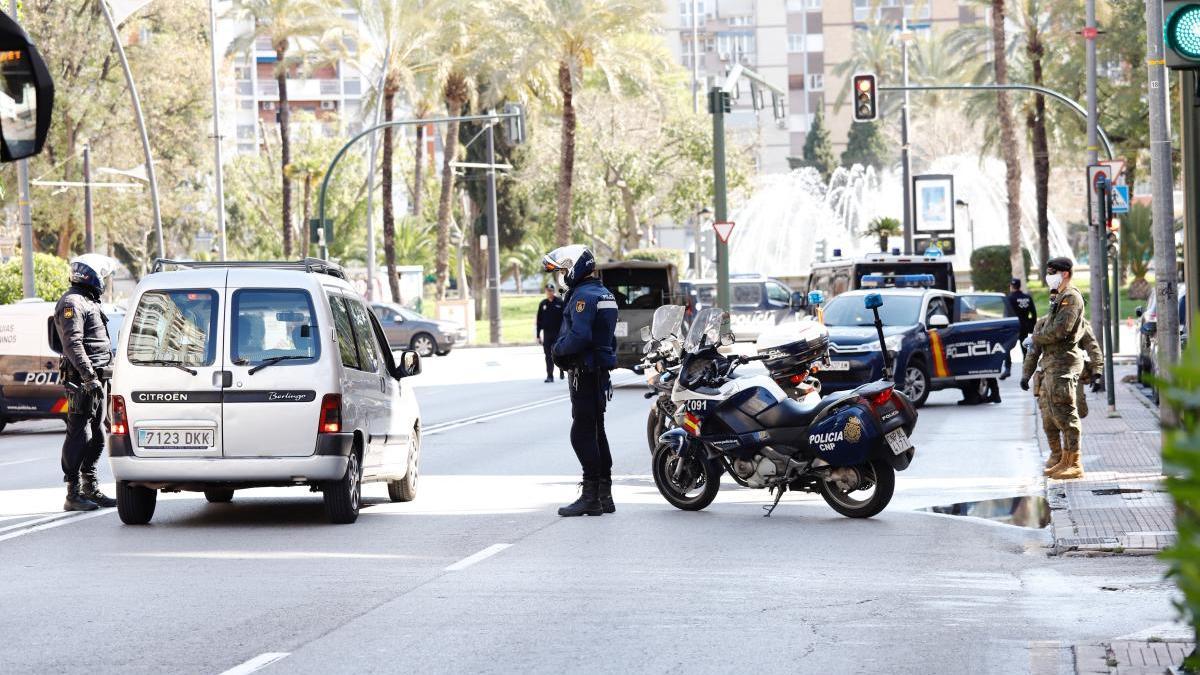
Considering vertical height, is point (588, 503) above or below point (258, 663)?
below

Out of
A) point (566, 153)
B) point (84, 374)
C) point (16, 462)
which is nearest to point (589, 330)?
point (84, 374)

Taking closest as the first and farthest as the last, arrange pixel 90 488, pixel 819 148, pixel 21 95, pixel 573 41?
1. pixel 21 95
2. pixel 90 488
3. pixel 573 41
4. pixel 819 148

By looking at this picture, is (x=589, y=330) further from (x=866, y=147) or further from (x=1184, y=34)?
(x=866, y=147)

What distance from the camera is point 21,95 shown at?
256 inches

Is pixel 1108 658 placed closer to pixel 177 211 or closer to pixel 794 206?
pixel 177 211

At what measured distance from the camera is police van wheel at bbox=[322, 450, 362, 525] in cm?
1206

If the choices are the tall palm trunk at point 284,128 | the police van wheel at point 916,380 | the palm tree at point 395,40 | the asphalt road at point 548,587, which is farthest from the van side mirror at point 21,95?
the tall palm trunk at point 284,128

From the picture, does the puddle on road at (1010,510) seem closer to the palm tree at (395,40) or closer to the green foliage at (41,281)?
the green foliage at (41,281)

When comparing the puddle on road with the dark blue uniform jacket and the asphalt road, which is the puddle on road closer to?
the asphalt road

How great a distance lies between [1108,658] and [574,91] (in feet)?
148

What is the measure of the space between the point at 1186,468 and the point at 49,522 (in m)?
11.0

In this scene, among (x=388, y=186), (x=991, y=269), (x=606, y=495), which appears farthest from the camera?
(x=991, y=269)

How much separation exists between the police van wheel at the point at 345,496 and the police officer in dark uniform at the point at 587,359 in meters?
1.48

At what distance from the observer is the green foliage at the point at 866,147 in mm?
117875
